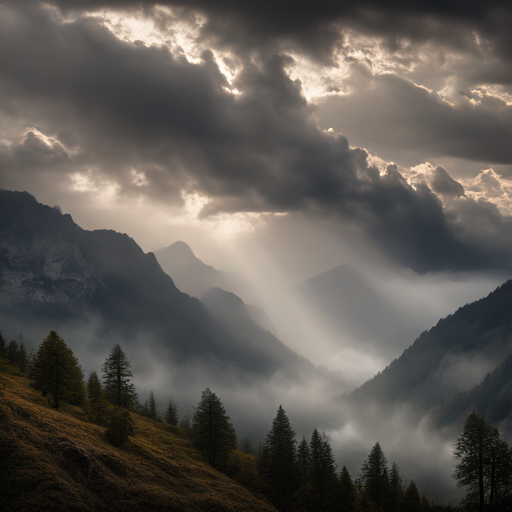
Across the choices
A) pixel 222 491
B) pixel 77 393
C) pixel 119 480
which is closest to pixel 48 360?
pixel 77 393

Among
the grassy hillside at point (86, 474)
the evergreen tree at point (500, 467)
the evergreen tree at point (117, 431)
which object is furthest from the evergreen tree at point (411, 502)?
the evergreen tree at point (117, 431)

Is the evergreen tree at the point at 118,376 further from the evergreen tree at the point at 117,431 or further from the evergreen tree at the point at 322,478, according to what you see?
the evergreen tree at the point at 322,478

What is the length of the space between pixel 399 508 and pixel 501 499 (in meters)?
23.0

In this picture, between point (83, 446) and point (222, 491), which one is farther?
point (222, 491)

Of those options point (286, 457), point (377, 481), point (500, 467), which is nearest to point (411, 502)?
point (377, 481)

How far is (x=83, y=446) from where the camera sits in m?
34.0

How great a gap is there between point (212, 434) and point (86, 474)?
105 ft

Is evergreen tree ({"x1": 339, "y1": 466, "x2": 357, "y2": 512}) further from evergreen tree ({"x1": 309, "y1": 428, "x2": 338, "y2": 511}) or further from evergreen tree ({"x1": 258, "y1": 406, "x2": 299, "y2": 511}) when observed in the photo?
evergreen tree ({"x1": 258, "y1": 406, "x2": 299, "y2": 511})

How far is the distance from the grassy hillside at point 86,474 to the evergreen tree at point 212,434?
36.7 ft

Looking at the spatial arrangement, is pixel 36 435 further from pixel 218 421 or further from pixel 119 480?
pixel 218 421

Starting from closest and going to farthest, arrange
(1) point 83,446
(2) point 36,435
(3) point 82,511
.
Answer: (3) point 82,511 → (2) point 36,435 → (1) point 83,446

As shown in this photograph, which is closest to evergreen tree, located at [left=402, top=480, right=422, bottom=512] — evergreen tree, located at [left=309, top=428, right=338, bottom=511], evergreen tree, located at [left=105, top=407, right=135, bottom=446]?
→ evergreen tree, located at [left=309, top=428, right=338, bottom=511]

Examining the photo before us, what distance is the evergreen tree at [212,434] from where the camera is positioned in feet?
191

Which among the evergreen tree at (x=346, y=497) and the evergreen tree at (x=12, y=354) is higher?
the evergreen tree at (x=12, y=354)
